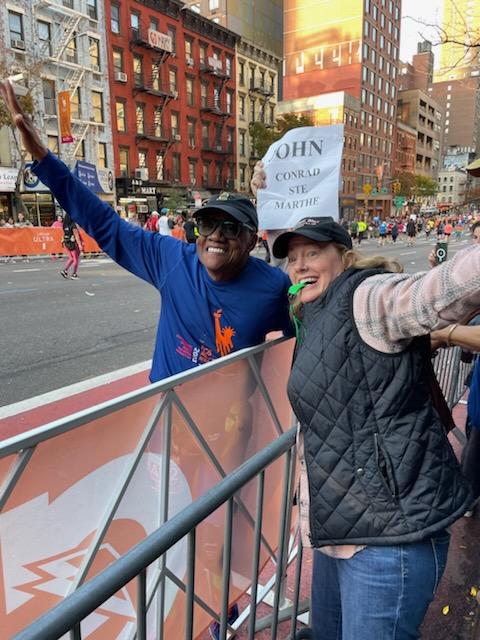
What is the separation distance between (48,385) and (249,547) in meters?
3.68

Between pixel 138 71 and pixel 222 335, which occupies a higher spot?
pixel 138 71

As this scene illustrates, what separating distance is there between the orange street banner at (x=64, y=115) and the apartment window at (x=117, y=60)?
1177 cm

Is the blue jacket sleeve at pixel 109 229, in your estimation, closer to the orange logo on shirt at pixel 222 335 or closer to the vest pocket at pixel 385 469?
the orange logo on shirt at pixel 222 335

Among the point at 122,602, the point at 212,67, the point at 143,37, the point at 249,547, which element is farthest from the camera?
the point at 212,67

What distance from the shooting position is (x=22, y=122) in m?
2.35

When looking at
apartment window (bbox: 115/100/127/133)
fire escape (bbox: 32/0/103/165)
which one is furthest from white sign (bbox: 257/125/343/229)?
apartment window (bbox: 115/100/127/133)

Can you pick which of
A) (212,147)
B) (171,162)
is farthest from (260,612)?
(212,147)

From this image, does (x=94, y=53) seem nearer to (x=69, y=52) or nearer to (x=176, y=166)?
(x=69, y=52)

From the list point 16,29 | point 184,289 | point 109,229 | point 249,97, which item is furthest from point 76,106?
point 184,289

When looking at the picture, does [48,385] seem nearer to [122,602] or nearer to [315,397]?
[122,602]

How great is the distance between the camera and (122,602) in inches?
70.8

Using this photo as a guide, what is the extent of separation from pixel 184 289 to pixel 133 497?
3.17 ft

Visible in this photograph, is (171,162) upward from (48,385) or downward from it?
upward

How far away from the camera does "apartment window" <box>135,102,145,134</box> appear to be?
36625 millimetres
